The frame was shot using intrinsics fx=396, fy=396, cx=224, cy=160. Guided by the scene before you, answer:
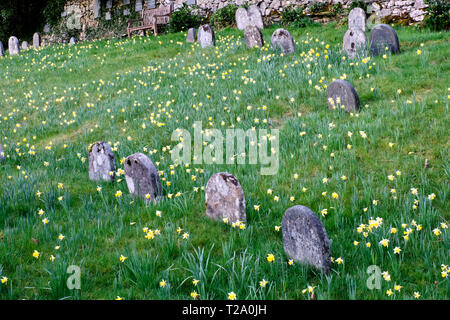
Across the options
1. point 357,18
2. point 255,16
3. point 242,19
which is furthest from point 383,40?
point 242,19

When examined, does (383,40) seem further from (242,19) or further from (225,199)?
(242,19)

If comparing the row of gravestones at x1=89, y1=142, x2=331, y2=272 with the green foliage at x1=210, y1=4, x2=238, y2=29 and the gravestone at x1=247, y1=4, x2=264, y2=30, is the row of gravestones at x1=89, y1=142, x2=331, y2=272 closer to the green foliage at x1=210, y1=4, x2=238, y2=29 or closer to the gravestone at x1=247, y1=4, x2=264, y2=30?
the gravestone at x1=247, y1=4, x2=264, y2=30

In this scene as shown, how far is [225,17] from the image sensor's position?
16203 millimetres

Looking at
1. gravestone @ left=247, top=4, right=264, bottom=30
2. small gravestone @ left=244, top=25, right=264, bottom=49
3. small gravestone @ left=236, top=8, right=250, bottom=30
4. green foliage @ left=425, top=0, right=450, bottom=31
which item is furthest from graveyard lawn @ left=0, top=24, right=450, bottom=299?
small gravestone @ left=236, top=8, right=250, bottom=30

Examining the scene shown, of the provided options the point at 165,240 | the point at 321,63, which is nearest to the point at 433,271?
the point at 165,240

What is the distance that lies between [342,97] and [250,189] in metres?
2.49

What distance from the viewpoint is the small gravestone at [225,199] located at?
355 centimetres

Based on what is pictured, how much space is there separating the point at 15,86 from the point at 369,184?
11401 millimetres

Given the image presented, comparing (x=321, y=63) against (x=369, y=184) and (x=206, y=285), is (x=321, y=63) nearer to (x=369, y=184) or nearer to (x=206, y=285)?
(x=369, y=184)

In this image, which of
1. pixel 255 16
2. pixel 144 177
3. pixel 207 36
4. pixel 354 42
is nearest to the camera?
pixel 144 177

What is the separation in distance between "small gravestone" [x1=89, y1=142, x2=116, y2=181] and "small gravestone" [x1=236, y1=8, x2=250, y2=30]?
35.5 ft

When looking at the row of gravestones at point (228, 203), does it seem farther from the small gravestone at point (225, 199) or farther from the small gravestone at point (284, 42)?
the small gravestone at point (284, 42)

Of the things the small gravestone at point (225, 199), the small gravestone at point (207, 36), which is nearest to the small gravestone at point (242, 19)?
the small gravestone at point (207, 36)

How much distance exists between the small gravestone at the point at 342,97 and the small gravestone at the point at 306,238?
131 inches
